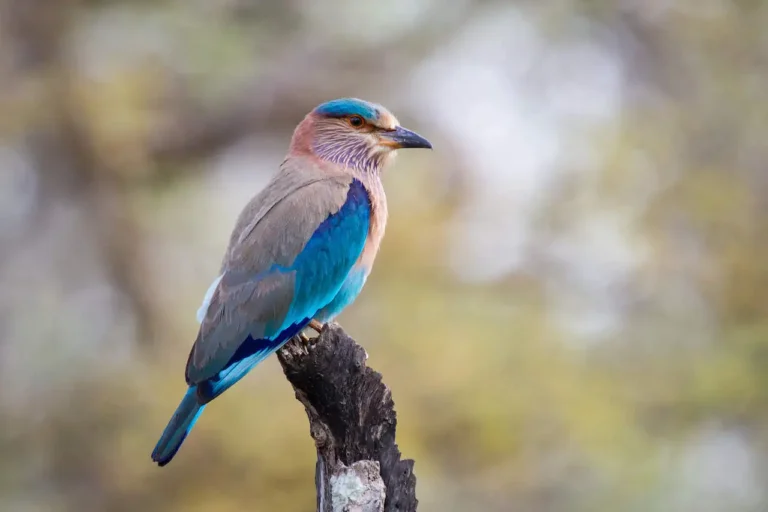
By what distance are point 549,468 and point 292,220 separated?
4034 millimetres

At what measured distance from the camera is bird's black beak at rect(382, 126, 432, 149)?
222 inches

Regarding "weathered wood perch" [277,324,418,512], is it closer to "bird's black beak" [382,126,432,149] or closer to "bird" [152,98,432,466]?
"bird" [152,98,432,466]

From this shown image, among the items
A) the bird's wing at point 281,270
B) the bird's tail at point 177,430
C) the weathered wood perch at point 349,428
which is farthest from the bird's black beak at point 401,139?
the bird's tail at point 177,430

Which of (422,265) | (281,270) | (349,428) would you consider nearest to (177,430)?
(349,428)

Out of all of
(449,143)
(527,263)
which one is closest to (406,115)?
(449,143)

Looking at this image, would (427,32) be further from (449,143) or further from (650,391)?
(650,391)

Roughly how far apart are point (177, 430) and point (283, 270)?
934 millimetres

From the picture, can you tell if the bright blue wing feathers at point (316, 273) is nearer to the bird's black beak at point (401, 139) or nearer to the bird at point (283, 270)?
the bird at point (283, 270)

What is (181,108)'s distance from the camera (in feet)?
30.8

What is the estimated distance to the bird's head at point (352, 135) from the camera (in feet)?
18.7

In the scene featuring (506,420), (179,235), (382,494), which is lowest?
(382,494)

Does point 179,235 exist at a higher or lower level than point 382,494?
higher

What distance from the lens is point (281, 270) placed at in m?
4.84

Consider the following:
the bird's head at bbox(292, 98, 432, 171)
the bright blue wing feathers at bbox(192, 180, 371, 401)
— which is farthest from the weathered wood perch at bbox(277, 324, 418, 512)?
the bird's head at bbox(292, 98, 432, 171)
